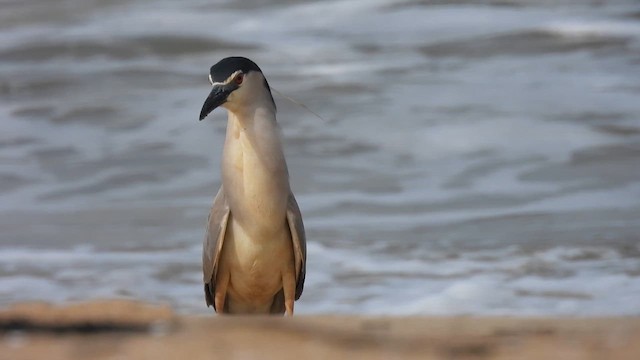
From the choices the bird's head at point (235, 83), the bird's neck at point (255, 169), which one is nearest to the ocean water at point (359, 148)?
the bird's neck at point (255, 169)

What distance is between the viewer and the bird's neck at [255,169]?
5723 mm

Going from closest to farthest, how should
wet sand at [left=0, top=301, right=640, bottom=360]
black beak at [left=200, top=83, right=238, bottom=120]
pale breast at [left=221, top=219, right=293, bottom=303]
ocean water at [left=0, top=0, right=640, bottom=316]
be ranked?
wet sand at [left=0, top=301, right=640, bottom=360] → black beak at [left=200, top=83, right=238, bottom=120] → pale breast at [left=221, top=219, right=293, bottom=303] → ocean water at [left=0, top=0, right=640, bottom=316]

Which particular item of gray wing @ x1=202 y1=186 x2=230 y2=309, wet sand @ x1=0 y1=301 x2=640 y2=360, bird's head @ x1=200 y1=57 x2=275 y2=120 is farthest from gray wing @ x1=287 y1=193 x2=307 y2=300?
wet sand @ x1=0 y1=301 x2=640 y2=360

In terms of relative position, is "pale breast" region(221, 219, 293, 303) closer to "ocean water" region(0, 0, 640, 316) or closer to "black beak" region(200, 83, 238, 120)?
"black beak" region(200, 83, 238, 120)

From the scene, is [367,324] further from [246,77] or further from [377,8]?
[377,8]

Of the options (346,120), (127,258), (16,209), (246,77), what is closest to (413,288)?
(127,258)

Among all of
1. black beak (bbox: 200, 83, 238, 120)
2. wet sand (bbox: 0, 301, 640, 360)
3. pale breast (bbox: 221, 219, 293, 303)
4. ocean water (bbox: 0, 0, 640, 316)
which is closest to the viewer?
wet sand (bbox: 0, 301, 640, 360)

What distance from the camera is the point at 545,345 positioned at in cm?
294

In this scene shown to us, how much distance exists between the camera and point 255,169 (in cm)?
576

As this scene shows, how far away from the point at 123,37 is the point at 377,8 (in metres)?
2.99

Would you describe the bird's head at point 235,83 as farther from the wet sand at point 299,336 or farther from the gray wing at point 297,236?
the wet sand at point 299,336

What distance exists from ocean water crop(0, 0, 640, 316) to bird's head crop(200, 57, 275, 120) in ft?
6.43

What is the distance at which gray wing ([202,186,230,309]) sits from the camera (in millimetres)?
5777

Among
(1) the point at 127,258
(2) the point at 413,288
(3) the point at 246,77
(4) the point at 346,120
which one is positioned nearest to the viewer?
(3) the point at 246,77
